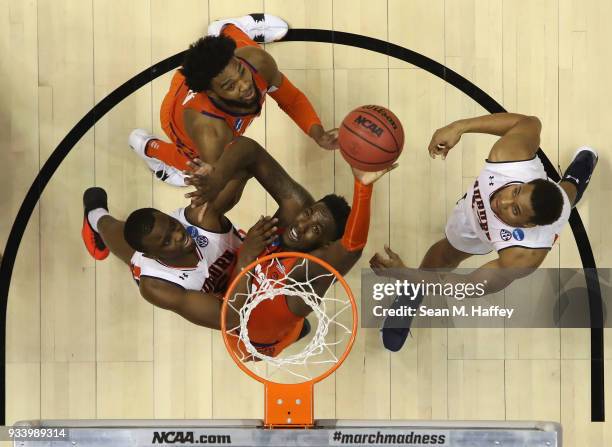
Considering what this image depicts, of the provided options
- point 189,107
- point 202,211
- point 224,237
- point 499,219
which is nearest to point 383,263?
point 499,219

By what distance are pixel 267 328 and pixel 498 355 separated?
3.35 ft

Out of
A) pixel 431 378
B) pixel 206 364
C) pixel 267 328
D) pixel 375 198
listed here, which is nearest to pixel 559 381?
pixel 431 378

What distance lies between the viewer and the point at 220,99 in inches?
95.9

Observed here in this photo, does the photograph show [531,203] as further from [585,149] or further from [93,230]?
[93,230]

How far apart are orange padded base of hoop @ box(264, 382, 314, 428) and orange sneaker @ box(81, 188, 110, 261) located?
1.14 m

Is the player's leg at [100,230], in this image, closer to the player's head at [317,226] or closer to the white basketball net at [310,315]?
the white basketball net at [310,315]

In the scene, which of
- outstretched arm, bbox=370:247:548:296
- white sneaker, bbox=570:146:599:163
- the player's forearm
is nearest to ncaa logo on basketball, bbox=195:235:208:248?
outstretched arm, bbox=370:247:548:296

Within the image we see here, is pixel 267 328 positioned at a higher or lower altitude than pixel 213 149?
lower

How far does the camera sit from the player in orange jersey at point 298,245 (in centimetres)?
242

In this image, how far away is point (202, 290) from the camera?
251 centimetres

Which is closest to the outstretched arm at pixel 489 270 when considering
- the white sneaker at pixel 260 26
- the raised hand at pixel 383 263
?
the raised hand at pixel 383 263

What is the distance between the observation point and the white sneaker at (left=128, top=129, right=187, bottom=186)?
9.21 ft

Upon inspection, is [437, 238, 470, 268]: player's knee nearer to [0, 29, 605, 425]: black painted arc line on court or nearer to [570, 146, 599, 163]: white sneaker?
[0, 29, 605, 425]: black painted arc line on court

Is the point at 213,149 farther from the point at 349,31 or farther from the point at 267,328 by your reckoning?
the point at 349,31
